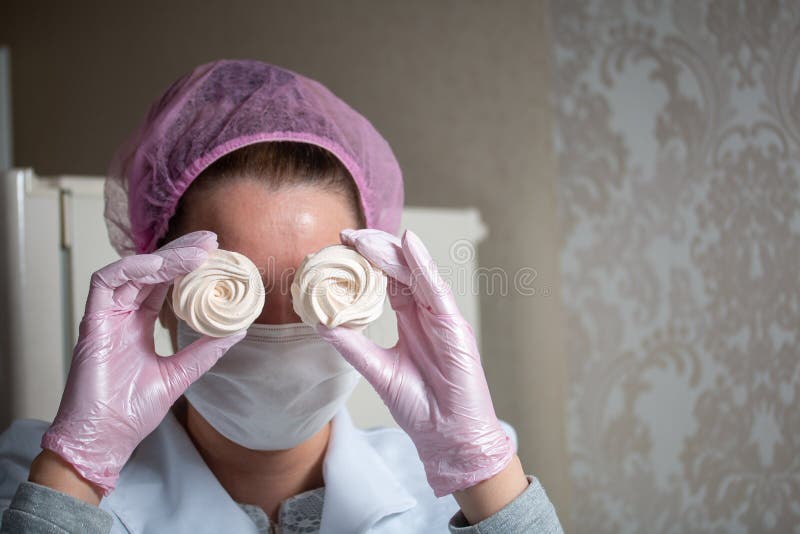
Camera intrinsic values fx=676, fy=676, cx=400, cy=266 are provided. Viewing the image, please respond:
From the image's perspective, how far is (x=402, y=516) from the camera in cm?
106

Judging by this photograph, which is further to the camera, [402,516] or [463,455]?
[402,516]

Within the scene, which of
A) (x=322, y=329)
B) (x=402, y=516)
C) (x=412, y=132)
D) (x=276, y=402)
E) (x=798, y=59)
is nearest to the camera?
(x=322, y=329)

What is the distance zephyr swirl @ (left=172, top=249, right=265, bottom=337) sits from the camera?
32.1 inches

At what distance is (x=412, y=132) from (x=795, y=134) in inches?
42.7

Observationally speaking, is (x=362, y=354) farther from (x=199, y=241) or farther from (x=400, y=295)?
(x=199, y=241)

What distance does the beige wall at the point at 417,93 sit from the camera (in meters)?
2.11

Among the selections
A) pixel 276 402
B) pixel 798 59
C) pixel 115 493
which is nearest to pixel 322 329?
pixel 276 402

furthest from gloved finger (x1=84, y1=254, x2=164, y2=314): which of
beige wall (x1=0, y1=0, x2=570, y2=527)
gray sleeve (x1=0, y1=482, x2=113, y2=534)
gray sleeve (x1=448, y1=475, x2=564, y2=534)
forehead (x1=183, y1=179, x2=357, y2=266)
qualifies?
beige wall (x1=0, y1=0, x2=570, y2=527)

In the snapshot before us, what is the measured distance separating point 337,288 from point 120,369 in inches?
11.8

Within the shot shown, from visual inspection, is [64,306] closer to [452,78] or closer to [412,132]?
[412,132]

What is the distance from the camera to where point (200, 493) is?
1008 millimetres

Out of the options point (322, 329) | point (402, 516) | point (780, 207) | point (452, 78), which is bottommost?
point (402, 516)

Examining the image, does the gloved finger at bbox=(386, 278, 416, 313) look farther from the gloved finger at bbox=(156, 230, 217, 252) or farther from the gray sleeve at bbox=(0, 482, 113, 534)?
the gray sleeve at bbox=(0, 482, 113, 534)

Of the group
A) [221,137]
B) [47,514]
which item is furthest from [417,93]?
[47,514]
